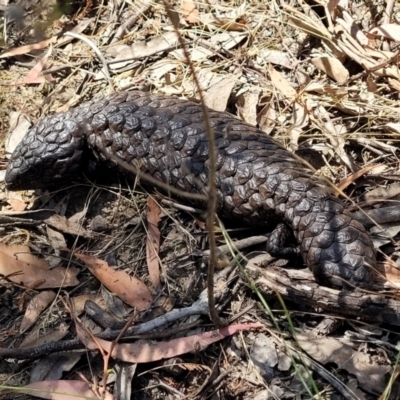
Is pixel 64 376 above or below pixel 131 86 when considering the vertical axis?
below

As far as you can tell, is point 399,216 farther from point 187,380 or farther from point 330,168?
point 187,380

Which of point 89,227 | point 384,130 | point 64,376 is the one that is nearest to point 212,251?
point 64,376

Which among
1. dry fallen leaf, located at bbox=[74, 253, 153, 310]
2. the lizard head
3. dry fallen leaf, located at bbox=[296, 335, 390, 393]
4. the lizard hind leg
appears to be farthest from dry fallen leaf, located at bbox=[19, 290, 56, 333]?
dry fallen leaf, located at bbox=[296, 335, 390, 393]

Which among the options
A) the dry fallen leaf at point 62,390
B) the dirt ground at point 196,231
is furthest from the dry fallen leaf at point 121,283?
the dry fallen leaf at point 62,390

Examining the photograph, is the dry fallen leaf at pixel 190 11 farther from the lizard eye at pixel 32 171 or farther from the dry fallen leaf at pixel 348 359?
the dry fallen leaf at pixel 348 359

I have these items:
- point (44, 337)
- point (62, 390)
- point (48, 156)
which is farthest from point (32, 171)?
point (62, 390)

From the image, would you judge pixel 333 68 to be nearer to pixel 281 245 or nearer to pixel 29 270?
pixel 281 245

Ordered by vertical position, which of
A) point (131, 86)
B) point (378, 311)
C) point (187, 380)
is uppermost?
point (131, 86)
